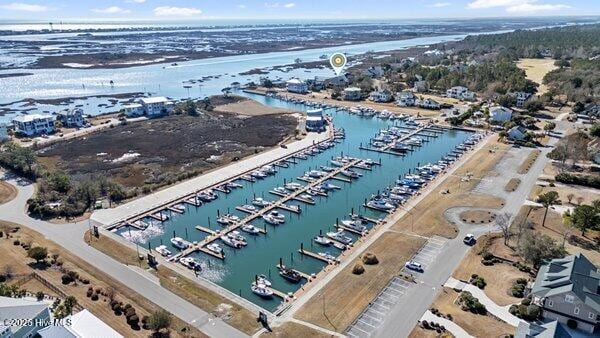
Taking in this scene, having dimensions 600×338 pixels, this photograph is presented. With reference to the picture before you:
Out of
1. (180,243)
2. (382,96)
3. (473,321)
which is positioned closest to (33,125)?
(180,243)

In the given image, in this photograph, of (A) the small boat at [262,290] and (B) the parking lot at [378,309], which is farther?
(A) the small boat at [262,290]

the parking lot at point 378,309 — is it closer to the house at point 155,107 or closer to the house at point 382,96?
the house at point 155,107

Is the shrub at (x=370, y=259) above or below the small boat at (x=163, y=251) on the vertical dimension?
above

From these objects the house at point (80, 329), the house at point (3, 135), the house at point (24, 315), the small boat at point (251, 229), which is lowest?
the small boat at point (251, 229)

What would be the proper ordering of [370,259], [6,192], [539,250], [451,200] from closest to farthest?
[539,250] → [370,259] → [451,200] → [6,192]

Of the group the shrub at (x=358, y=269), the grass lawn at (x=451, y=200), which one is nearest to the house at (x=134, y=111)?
the grass lawn at (x=451, y=200)

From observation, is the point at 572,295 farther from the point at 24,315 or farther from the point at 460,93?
the point at 460,93
